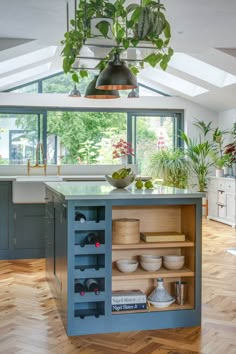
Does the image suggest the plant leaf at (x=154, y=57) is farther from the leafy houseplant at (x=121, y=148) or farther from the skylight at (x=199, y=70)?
the skylight at (x=199, y=70)

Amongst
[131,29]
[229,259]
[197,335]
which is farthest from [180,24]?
[197,335]

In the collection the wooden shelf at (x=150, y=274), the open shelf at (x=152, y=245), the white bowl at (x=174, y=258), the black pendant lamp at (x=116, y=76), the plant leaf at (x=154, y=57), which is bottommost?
the wooden shelf at (x=150, y=274)

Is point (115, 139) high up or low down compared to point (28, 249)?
up

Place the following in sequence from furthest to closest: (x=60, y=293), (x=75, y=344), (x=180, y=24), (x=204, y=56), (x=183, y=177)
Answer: (x=183, y=177) → (x=204, y=56) → (x=180, y=24) → (x=60, y=293) → (x=75, y=344)

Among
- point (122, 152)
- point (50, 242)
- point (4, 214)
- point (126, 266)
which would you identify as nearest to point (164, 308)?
point (126, 266)

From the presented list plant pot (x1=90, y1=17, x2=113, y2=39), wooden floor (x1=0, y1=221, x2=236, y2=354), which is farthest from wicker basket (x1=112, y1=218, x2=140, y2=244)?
plant pot (x1=90, y1=17, x2=113, y2=39)

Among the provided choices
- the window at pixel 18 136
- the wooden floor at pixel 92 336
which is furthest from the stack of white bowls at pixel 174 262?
the window at pixel 18 136

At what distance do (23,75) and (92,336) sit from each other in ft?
20.9

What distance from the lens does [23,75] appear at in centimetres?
857

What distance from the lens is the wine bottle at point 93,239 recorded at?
125 inches

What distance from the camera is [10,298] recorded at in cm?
404

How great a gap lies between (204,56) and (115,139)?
11.1 feet

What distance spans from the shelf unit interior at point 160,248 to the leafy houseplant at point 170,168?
5.38 m

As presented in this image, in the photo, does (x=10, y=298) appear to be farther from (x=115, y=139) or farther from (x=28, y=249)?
(x=115, y=139)
